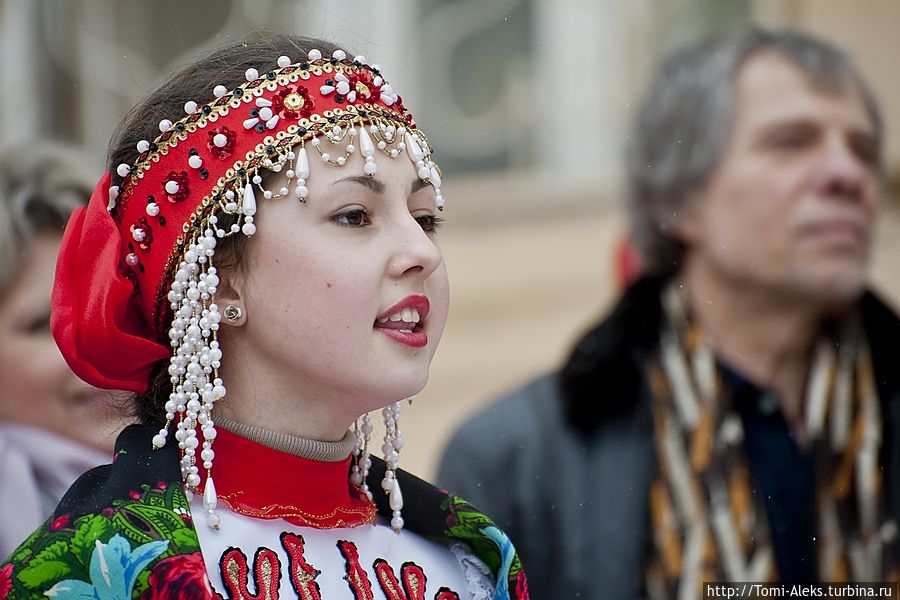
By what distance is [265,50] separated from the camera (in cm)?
164

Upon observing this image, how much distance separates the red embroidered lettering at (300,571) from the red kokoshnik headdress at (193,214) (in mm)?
110

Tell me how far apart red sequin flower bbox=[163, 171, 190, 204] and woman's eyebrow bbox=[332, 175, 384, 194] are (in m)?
0.19

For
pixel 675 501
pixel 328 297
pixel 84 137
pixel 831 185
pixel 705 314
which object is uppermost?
pixel 84 137

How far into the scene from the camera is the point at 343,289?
1506 mm

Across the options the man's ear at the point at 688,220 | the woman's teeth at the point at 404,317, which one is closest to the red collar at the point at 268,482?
the woman's teeth at the point at 404,317

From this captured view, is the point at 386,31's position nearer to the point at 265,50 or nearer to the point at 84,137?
the point at 84,137

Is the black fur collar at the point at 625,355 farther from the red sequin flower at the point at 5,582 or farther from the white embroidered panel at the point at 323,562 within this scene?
the red sequin flower at the point at 5,582

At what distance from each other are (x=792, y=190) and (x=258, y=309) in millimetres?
1635

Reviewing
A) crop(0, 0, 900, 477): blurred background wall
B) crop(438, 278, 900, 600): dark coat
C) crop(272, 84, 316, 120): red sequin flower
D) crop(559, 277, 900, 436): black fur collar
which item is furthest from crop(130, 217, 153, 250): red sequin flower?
crop(0, 0, 900, 477): blurred background wall

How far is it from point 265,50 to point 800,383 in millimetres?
1792

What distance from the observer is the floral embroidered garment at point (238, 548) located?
142 centimetres

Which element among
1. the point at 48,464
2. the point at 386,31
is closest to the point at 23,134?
the point at 386,31

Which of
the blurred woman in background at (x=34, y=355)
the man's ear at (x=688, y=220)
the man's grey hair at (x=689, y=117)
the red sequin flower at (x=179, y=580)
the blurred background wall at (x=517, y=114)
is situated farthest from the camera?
the blurred background wall at (x=517, y=114)

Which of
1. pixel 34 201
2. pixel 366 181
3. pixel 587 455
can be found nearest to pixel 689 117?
pixel 587 455
